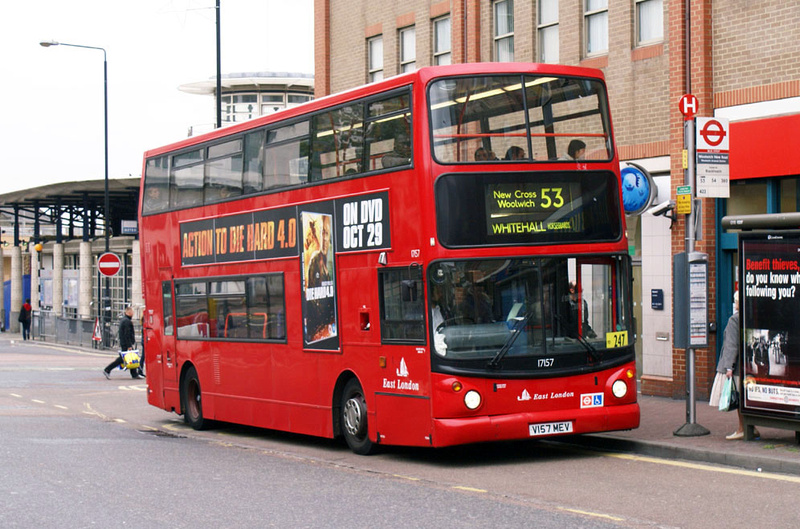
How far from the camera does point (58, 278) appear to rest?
57.0 meters

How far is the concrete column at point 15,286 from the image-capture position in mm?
63375

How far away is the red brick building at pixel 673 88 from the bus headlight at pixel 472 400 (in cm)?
410

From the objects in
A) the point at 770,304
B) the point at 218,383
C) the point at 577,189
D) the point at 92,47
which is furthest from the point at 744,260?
the point at 92,47

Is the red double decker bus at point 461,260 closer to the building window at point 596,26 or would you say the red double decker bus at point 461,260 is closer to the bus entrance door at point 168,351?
the bus entrance door at point 168,351

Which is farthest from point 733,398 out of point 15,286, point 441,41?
point 15,286

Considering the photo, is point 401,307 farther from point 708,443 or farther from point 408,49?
point 408,49

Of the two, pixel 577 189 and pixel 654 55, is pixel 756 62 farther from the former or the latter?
pixel 577 189

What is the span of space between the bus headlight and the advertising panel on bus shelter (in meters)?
2.91

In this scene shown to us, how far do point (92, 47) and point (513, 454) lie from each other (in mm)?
33692

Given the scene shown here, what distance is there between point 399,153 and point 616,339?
3.09 metres

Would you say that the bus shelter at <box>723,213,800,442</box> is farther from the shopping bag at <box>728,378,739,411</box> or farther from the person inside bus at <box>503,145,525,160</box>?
the person inside bus at <box>503,145,525,160</box>

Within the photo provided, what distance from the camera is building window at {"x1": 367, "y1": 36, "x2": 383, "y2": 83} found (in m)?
25.5

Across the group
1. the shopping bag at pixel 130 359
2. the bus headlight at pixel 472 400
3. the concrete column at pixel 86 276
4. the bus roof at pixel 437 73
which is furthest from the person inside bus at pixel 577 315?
the concrete column at pixel 86 276

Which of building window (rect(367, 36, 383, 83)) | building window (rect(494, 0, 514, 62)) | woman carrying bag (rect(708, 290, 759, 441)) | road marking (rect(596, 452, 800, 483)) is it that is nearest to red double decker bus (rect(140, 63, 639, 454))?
road marking (rect(596, 452, 800, 483))
